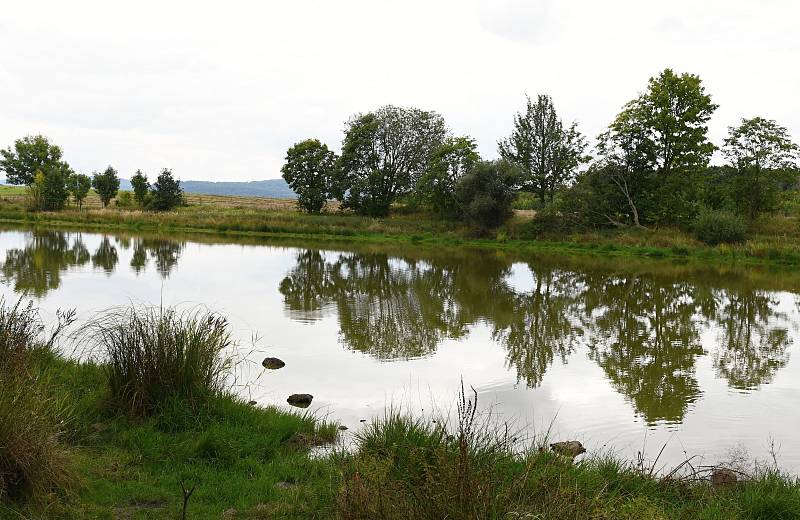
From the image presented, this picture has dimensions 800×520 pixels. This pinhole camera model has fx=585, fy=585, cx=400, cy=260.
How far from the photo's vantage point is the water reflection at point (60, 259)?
625 inches

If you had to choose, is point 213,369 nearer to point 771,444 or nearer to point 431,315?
point 771,444

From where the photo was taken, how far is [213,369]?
666cm

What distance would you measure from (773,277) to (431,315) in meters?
18.2

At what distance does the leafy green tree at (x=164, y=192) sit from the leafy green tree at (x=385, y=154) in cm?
1762

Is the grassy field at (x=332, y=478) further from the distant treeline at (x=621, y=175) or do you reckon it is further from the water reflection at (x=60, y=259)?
the distant treeline at (x=621, y=175)

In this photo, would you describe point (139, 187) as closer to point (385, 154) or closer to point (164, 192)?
point (164, 192)

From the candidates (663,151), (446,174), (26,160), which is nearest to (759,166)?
(663,151)

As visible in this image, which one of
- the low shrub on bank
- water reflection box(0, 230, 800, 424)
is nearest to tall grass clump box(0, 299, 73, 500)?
the low shrub on bank

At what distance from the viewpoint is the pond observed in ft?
24.1

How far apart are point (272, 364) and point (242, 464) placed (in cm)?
380

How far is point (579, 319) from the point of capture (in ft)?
47.0

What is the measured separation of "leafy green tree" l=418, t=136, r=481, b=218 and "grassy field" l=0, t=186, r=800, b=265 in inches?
63.2

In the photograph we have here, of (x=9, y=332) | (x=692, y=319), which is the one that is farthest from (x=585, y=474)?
(x=692, y=319)

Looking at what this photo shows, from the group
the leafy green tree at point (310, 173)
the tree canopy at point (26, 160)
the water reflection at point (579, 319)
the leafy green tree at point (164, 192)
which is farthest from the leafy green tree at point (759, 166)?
the tree canopy at point (26, 160)
